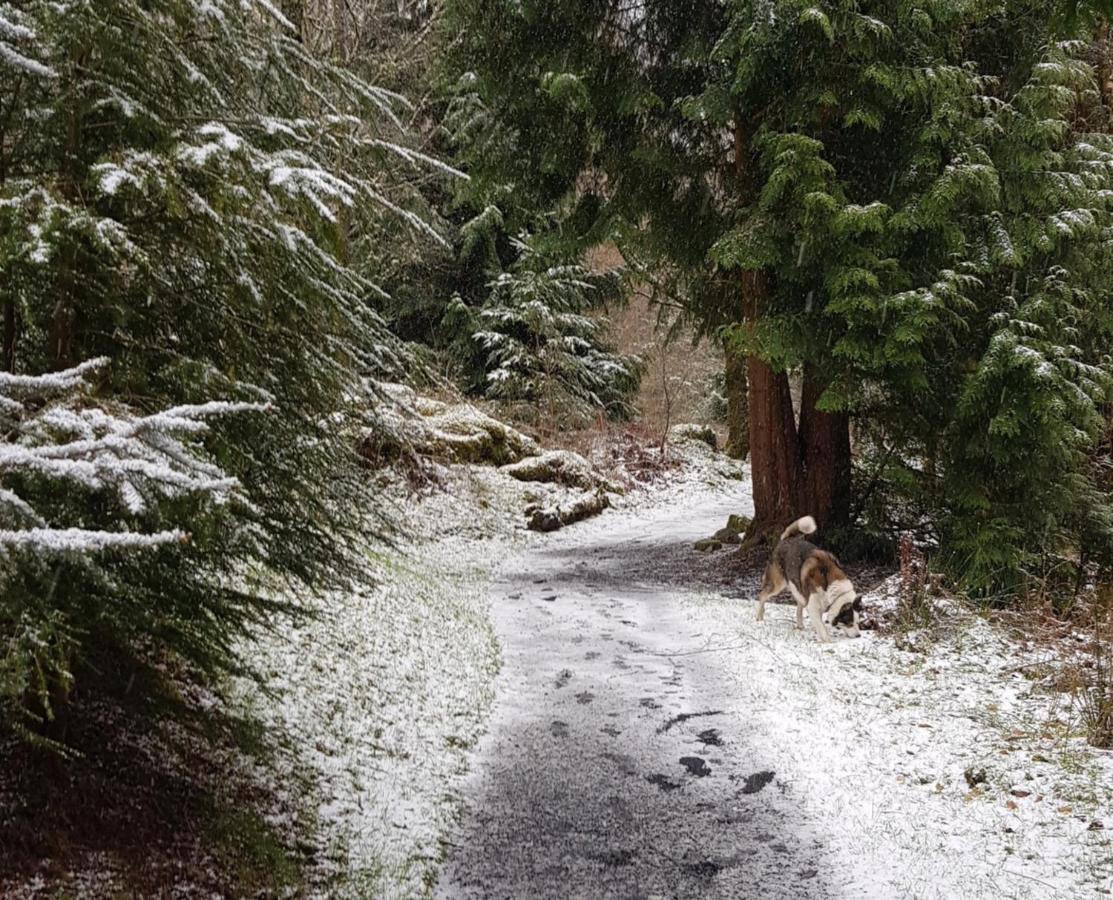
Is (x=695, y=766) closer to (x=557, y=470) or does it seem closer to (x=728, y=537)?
(x=728, y=537)

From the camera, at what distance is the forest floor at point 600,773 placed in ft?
13.8

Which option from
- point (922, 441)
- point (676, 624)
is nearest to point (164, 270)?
point (676, 624)

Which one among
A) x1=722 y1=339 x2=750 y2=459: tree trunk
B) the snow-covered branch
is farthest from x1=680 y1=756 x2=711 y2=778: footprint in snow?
x1=722 y1=339 x2=750 y2=459: tree trunk

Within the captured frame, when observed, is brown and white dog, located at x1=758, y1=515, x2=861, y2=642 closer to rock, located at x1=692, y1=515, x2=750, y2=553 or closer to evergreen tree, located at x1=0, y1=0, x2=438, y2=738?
rock, located at x1=692, y1=515, x2=750, y2=553

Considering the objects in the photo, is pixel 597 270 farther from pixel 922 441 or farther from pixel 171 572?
pixel 171 572

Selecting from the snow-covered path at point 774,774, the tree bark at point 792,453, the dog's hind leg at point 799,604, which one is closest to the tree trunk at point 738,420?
the tree bark at point 792,453

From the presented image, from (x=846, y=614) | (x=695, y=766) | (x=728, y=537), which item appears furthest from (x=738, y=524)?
(x=695, y=766)

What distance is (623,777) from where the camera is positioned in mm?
5852

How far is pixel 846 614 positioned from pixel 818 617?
33 cm

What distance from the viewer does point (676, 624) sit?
9695mm

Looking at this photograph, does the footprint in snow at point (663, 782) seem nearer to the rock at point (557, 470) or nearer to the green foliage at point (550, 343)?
the rock at point (557, 470)

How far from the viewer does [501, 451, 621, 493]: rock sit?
715 inches

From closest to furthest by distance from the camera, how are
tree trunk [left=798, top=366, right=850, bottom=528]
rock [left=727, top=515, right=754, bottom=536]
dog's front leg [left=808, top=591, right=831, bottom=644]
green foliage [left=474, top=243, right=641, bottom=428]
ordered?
Answer: dog's front leg [left=808, top=591, right=831, bottom=644], tree trunk [left=798, top=366, right=850, bottom=528], rock [left=727, top=515, right=754, bottom=536], green foliage [left=474, top=243, right=641, bottom=428]

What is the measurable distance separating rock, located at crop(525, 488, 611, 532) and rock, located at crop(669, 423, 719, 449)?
8.83 metres
